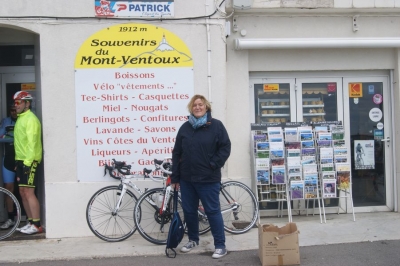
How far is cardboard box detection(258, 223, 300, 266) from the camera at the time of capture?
544 centimetres

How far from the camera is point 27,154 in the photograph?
6.83m

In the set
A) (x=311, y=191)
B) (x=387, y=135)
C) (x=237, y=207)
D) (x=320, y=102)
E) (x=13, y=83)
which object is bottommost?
(x=237, y=207)

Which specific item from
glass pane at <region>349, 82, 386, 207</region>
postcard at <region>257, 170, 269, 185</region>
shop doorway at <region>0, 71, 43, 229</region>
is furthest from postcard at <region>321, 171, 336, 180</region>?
shop doorway at <region>0, 71, 43, 229</region>

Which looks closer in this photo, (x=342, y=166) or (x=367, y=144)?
(x=342, y=166)

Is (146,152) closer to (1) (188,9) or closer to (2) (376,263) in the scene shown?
(1) (188,9)

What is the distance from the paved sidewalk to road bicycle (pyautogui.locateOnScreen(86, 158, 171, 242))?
0.17 m

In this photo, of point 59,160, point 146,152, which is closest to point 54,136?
point 59,160

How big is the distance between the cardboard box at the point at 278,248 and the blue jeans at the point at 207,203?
608mm

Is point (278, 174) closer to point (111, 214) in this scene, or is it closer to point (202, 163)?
point (202, 163)

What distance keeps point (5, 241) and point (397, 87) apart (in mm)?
6252

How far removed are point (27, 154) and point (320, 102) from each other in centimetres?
449

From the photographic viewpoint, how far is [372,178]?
813 centimetres

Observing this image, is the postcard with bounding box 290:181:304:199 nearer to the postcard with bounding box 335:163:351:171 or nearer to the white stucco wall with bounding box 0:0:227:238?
the postcard with bounding box 335:163:351:171

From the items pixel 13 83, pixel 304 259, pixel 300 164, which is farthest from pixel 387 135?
pixel 13 83
